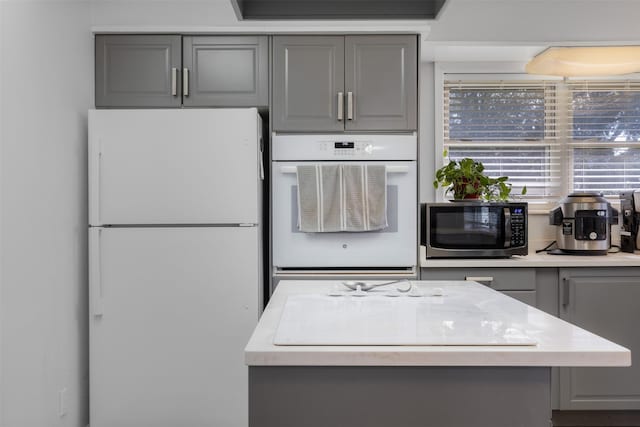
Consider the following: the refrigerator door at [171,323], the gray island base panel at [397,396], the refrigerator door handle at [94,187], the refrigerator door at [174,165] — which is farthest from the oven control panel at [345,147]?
the gray island base panel at [397,396]

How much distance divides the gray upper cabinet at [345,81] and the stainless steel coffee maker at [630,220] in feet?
4.74

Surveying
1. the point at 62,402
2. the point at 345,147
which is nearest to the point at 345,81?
the point at 345,147

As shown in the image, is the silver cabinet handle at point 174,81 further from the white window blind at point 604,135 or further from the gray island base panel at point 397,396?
the white window blind at point 604,135

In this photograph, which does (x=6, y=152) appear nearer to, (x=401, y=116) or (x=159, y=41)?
(x=159, y=41)

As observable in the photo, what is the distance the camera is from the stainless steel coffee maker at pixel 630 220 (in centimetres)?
271

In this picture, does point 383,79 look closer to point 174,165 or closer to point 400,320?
point 174,165

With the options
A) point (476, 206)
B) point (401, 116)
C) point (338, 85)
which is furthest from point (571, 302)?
point (338, 85)

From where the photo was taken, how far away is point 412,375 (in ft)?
3.09

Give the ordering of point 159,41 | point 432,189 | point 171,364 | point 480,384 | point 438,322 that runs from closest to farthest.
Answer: point 480,384
point 438,322
point 171,364
point 159,41
point 432,189

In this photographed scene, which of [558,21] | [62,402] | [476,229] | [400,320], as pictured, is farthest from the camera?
[558,21]

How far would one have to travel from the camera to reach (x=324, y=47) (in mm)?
2438

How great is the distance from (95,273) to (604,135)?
10.6 feet

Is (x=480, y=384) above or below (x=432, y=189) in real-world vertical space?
below

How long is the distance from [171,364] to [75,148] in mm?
1151
